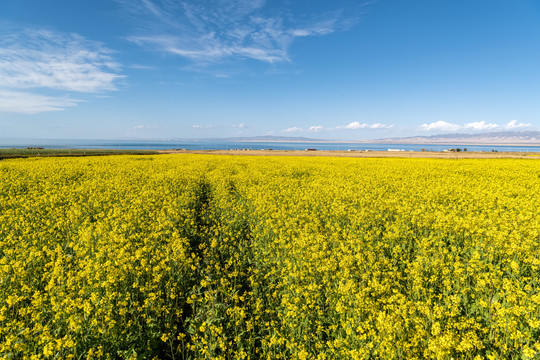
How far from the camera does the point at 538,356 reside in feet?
10.5

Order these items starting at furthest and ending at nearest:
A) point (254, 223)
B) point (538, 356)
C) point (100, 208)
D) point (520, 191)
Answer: point (520, 191) → point (100, 208) → point (254, 223) → point (538, 356)

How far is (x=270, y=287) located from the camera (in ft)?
17.4

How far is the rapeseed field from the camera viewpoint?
348cm

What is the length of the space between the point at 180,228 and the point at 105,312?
4.36 m

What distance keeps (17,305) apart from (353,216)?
8527mm

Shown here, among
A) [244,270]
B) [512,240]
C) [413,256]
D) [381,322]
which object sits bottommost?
[244,270]

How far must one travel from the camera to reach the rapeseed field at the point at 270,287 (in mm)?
3482

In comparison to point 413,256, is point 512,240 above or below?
above

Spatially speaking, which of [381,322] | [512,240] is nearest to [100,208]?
[381,322]

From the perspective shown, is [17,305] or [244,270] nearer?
[17,305]

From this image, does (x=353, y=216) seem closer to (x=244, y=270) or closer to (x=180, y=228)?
(x=244, y=270)

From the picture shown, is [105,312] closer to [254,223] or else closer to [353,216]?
[254,223]

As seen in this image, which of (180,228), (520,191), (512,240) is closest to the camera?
(512,240)

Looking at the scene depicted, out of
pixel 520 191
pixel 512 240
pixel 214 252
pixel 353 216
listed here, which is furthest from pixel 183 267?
pixel 520 191
